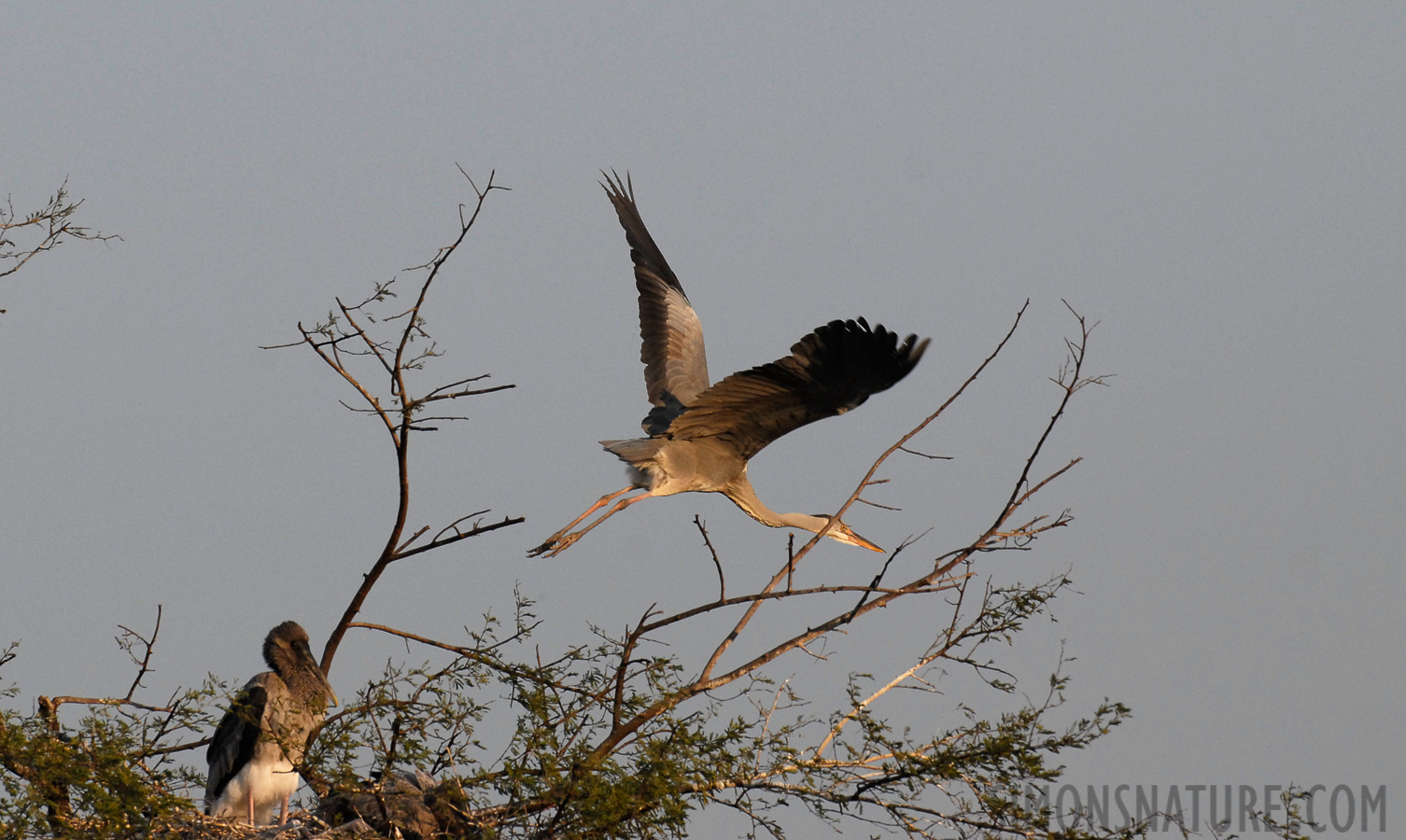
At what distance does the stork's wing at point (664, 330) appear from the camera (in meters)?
9.45

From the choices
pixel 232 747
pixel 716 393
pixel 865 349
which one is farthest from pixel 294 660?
pixel 865 349

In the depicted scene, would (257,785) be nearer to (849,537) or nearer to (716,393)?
(716,393)

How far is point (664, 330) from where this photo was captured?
9758 millimetres

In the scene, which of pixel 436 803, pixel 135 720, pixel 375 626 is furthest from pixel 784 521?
pixel 135 720

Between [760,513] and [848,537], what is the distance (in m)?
0.69

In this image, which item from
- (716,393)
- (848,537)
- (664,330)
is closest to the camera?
(716,393)

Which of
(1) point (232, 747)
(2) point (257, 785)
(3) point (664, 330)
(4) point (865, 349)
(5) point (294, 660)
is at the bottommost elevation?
(2) point (257, 785)

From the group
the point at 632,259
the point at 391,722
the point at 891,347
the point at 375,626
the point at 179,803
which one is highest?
the point at 632,259

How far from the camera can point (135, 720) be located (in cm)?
577

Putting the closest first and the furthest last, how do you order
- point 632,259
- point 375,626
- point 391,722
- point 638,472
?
1. point 391,722
2. point 375,626
3. point 638,472
4. point 632,259

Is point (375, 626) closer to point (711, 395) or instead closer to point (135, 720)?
point (135, 720)

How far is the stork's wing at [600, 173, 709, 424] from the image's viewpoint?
9.45m

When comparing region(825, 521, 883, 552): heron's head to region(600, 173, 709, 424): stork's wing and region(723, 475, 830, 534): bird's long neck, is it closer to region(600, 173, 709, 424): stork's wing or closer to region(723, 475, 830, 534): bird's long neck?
region(723, 475, 830, 534): bird's long neck

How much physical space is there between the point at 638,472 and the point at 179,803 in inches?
153
